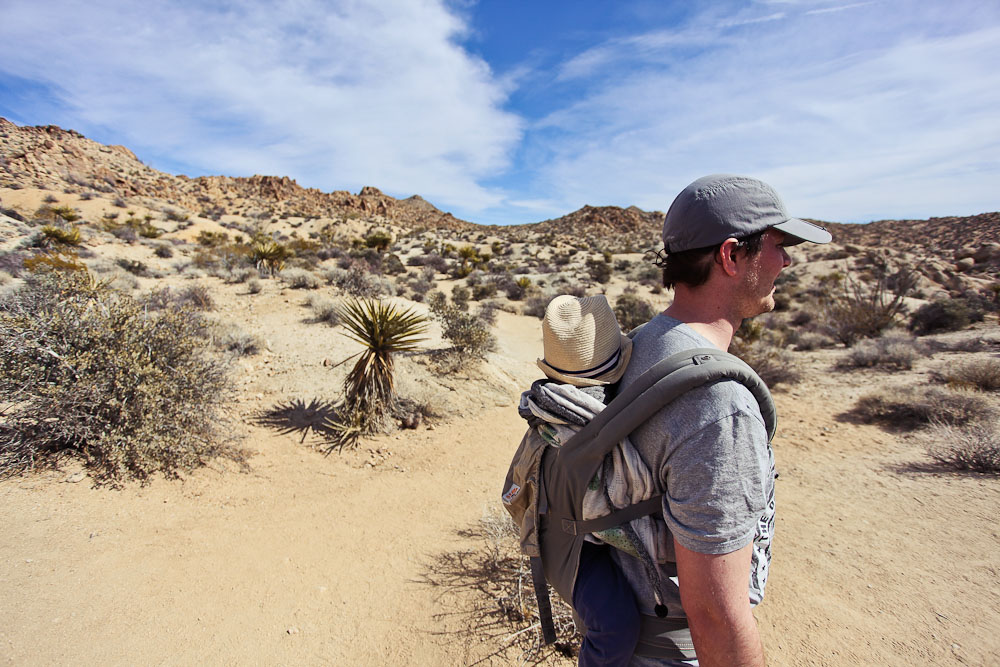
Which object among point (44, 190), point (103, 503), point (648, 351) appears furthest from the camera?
point (44, 190)

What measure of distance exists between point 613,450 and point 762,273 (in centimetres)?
67

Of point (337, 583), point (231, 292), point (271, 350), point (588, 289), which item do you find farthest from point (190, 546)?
point (588, 289)

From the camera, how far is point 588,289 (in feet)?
60.6

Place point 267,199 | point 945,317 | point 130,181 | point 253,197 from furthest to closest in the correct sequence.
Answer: point 267,199
point 253,197
point 130,181
point 945,317

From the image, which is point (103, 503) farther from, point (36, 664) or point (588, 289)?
point (588, 289)

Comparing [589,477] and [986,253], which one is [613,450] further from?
[986,253]

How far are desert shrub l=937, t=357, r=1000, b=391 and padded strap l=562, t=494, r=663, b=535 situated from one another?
8.60 meters

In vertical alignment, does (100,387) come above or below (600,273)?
below

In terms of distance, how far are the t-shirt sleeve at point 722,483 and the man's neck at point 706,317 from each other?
1.01 feet

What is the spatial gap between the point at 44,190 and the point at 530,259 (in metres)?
28.1

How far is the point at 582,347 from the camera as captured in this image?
1.11 m

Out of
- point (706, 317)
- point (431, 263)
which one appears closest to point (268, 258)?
point (431, 263)

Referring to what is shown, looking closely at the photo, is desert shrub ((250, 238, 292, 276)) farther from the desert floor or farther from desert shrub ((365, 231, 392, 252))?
desert shrub ((365, 231, 392, 252))

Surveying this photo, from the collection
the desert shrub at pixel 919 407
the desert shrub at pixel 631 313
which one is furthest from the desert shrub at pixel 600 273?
the desert shrub at pixel 919 407
